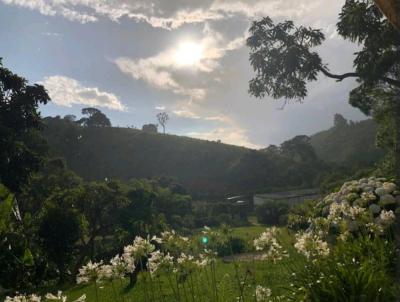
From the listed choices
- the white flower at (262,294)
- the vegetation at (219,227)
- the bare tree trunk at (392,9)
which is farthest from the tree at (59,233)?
the bare tree trunk at (392,9)

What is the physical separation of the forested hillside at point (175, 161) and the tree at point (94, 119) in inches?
149

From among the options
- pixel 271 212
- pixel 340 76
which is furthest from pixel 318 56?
pixel 271 212

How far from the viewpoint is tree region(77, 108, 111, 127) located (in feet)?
404

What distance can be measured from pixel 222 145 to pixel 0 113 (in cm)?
9561

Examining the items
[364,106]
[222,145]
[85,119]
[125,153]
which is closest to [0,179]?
[364,106]

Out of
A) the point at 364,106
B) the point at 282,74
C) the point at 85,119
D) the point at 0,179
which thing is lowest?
the point at 0,179

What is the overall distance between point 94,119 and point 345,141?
258 ft

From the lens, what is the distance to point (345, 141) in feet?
446

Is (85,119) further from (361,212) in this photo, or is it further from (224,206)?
(361,212)

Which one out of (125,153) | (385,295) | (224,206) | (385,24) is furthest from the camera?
(125,153)

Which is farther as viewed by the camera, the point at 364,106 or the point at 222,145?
the point at 222,145

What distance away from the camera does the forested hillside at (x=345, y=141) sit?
113m

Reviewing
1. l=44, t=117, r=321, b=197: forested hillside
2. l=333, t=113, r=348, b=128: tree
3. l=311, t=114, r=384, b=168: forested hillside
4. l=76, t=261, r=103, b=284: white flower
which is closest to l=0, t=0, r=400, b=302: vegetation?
l=76, t=261, r=103, b=284: white flower

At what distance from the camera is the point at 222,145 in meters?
118
